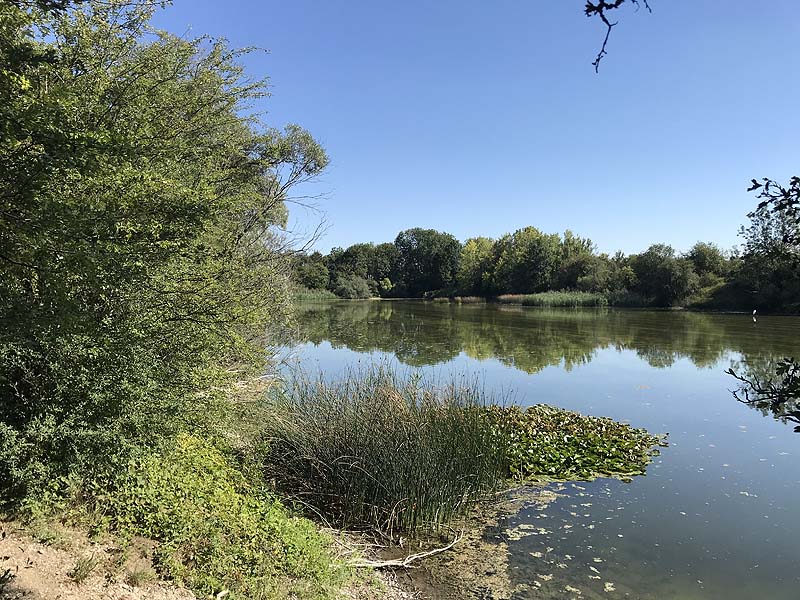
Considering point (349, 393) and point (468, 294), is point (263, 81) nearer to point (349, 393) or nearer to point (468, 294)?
point (349, 393)

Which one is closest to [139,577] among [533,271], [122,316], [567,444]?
[122,316]

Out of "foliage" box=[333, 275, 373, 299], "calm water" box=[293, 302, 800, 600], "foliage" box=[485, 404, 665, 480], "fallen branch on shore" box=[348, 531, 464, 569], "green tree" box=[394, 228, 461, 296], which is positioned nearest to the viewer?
"fallen branch on shore" box=[348, 531, 464, 569]

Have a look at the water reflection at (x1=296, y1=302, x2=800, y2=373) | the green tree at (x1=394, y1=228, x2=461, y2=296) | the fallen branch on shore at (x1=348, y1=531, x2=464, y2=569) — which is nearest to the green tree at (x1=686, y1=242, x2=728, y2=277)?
the water reflection at (x1=296, y1=302, x2=800, y2=373)

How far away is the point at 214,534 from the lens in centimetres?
411

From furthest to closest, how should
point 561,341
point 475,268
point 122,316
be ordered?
point 475,268
point 561,341
point 122,316

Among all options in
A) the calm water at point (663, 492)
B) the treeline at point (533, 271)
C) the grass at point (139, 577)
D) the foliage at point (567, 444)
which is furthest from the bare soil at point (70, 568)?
the treeline at point (533, 271)

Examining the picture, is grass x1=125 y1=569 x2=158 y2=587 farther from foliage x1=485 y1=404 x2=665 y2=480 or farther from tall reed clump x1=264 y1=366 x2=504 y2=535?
foliage x1=485 y1=404 x2=665 y2=480

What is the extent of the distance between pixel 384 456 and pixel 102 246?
3.88 meters

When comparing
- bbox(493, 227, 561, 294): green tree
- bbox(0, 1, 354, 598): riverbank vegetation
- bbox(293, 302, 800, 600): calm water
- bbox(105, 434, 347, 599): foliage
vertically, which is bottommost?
bbox(293, 302, 800, 600): calm water

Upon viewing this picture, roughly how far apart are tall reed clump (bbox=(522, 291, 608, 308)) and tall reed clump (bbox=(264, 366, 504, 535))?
45.7 meters

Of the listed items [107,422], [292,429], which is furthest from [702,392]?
[107,422]

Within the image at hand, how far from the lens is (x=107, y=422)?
4.27 metres

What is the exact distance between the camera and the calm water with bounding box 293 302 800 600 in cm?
519

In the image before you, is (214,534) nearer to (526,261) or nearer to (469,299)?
(526,261)
